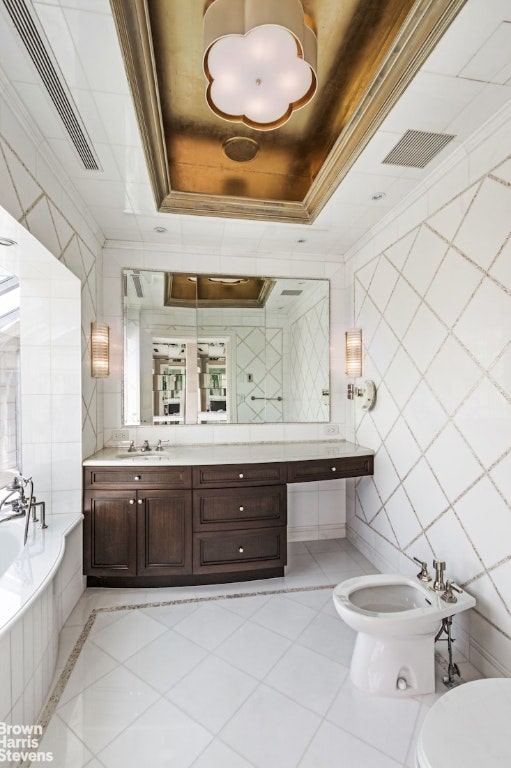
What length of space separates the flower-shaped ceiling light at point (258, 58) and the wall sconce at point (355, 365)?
5.71 ft

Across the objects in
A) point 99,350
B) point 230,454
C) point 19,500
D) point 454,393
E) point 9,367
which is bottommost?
point 19,500

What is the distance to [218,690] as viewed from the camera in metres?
1.64

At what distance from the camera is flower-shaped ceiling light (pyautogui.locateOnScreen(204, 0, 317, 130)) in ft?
4.14

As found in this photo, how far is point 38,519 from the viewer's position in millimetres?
2189

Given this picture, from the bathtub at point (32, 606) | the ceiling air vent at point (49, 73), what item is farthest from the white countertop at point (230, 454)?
the ceiling air vent at point (49, 73)

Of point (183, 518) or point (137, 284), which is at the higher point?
point (137, 284)

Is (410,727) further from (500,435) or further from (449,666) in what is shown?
(500,435)

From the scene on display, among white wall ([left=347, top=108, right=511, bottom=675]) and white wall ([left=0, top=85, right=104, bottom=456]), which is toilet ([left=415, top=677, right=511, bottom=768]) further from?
white wall ([left=0, top=85, right=104, bottom=456])

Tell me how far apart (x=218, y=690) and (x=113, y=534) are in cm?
114

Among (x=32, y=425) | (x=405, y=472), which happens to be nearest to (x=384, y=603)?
(x=405, y=472)

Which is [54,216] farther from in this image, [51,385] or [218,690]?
[218,690]

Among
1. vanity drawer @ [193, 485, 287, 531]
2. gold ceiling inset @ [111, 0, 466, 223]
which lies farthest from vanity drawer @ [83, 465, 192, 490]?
gold ceiling inset @ [111, 0, 466, 223]

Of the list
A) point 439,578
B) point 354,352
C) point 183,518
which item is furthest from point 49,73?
point 439,578

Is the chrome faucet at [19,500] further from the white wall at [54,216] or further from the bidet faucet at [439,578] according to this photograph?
the bidet faucet at [439,578]
